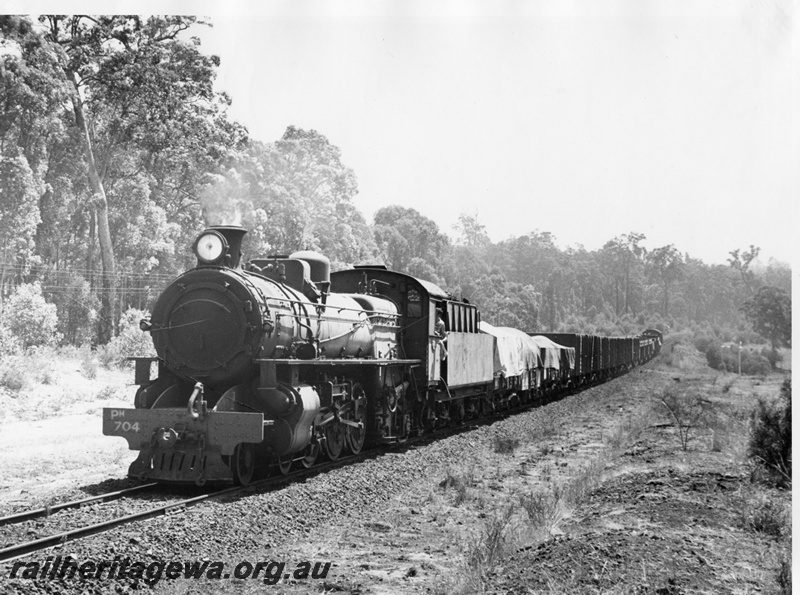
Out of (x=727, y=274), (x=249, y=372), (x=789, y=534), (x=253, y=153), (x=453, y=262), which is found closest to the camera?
(x=789, y=534)

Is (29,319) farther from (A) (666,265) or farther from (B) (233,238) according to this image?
(A) (666,265)

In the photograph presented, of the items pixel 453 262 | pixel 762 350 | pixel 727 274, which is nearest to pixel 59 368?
pixel 453 262

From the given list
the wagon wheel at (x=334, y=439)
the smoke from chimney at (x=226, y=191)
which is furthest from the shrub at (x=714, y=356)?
the wagon wheel at (x=334, y=439)

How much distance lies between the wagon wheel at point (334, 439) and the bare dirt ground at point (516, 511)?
0.76m

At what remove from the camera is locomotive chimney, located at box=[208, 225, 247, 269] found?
972 cm

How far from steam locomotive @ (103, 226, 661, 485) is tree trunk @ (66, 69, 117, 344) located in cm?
1029

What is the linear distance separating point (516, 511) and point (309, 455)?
3.19 meters

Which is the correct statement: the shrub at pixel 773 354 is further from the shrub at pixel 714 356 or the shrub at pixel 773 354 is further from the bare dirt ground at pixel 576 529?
the shrub at pixel 714 356

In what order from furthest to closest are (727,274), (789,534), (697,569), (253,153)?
1. (253,153)
2. (727,274)
3. (789,534)
4. (697,569)

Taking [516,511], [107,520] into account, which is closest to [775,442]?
[516,511]

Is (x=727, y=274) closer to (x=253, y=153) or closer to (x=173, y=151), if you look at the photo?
(x=253, y=153)

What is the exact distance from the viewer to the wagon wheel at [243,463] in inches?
357

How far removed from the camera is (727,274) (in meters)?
15.5

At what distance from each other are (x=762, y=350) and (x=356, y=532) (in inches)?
534
